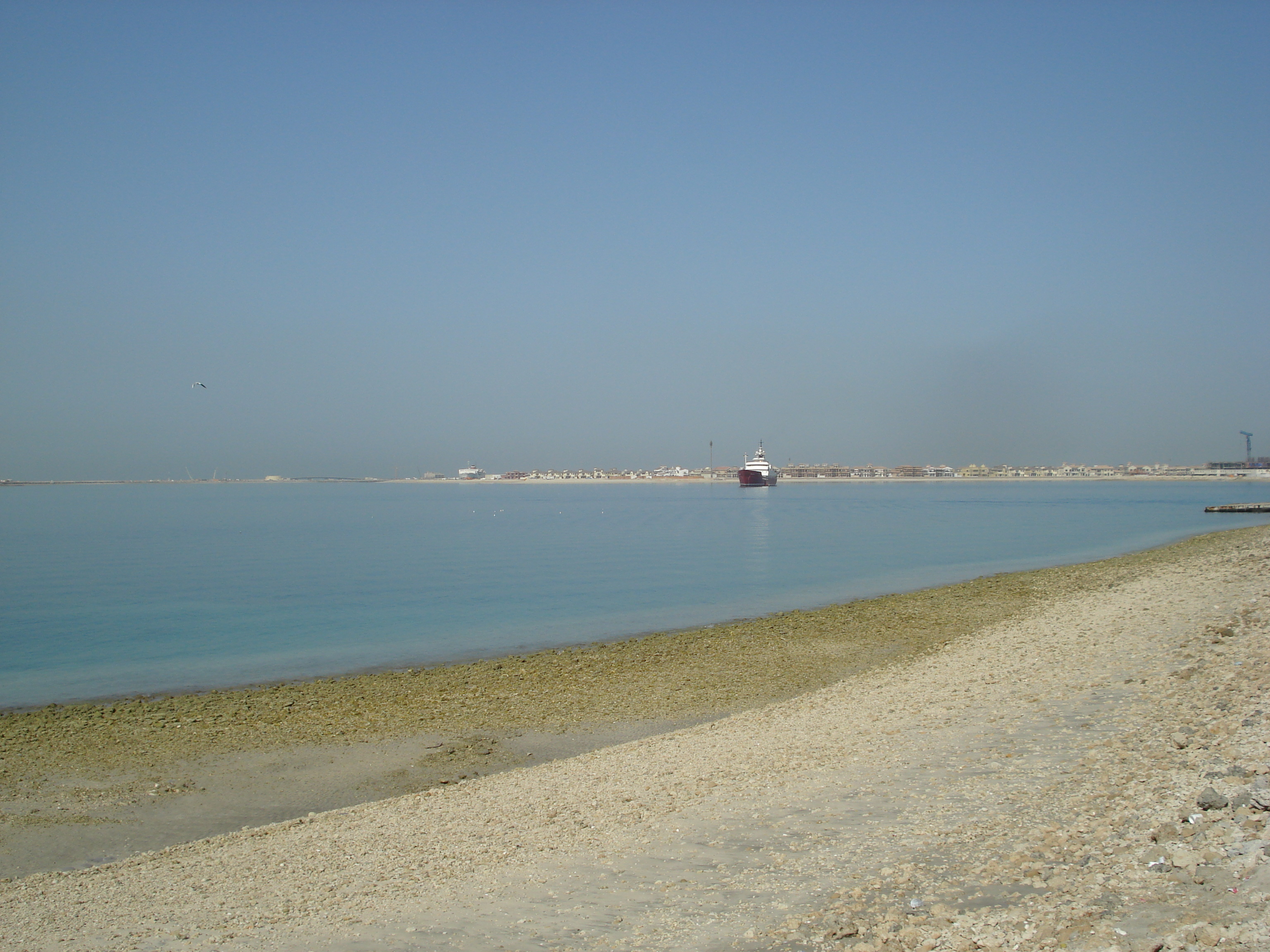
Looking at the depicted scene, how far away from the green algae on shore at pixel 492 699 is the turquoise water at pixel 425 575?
5.54 ft

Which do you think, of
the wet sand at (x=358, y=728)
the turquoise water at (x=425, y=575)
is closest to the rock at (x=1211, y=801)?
the wet sand at (x=358, y=728)

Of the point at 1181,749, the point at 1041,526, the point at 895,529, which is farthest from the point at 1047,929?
the point at 1041,526

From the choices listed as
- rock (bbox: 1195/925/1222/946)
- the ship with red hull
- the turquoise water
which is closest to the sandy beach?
rock (bbox: 1195/925/1222/946)

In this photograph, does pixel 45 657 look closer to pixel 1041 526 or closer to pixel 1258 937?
pixel 1258 937

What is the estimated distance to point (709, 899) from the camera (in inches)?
211

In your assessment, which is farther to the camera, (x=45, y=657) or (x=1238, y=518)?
(x=1238, y=518)

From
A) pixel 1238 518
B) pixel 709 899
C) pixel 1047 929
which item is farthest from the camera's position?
pixel 1238 518

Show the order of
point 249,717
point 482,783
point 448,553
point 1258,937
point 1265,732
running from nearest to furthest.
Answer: point 1258,937, point 1265,732, point 482,783, point 249,717, point 448,553

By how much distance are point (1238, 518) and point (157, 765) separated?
65.6 metres

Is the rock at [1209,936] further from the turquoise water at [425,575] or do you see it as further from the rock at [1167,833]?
the turquoise water at [425,575]

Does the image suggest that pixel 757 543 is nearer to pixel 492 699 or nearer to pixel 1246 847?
pixel 492 699

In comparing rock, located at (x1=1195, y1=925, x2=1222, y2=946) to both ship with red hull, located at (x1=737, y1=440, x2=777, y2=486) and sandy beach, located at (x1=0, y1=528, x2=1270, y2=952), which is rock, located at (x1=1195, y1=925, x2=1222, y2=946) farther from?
ship with red hull, located at (x1=737, y1=440, x2=777, y2=486)

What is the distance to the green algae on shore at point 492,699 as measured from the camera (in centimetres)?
1076

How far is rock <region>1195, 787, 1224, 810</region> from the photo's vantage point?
5.22 meters
